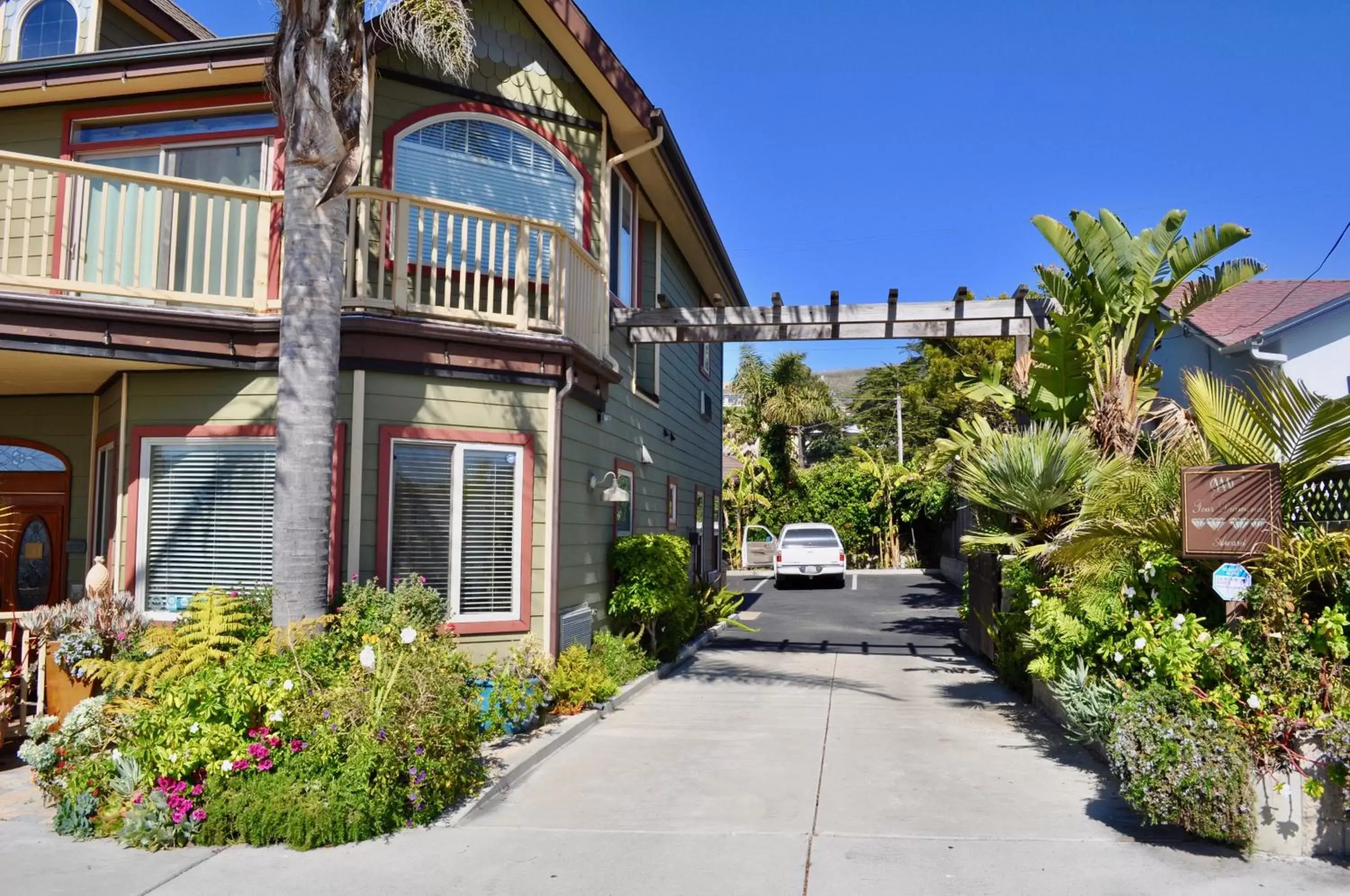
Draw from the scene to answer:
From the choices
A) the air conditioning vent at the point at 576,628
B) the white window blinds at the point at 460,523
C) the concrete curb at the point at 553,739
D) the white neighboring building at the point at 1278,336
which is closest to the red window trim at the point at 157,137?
the white window blinds at the point at 460,523

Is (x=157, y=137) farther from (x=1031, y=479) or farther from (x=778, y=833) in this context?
(x=1031, y=479)

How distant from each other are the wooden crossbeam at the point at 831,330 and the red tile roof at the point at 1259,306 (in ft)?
20.1

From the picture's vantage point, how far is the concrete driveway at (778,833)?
17.0 ft

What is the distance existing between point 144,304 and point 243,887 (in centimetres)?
623

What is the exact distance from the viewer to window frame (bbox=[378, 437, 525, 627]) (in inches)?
346

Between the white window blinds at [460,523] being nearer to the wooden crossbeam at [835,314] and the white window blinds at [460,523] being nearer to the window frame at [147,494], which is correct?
the window frame at [147,494]

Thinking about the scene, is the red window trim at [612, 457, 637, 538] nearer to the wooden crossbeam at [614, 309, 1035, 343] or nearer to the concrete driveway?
the wooden crossbeam at [614, 309, 1035, 343]

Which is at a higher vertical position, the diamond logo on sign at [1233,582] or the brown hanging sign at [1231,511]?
the brown hanging sign at [1231,511]

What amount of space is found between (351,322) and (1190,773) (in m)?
7.19

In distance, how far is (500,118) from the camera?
10.7 m

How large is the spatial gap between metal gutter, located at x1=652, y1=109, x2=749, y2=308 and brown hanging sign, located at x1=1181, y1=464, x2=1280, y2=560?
7219 millimetres

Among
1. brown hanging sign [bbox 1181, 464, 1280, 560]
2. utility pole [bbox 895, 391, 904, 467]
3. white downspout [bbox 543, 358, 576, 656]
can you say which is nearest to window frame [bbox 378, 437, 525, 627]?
white downspout [bbox 543, 358, 576, 656]

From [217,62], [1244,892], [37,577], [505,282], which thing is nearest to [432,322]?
[505,282]

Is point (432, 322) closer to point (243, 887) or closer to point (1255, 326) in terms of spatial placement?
point (243, 887)
